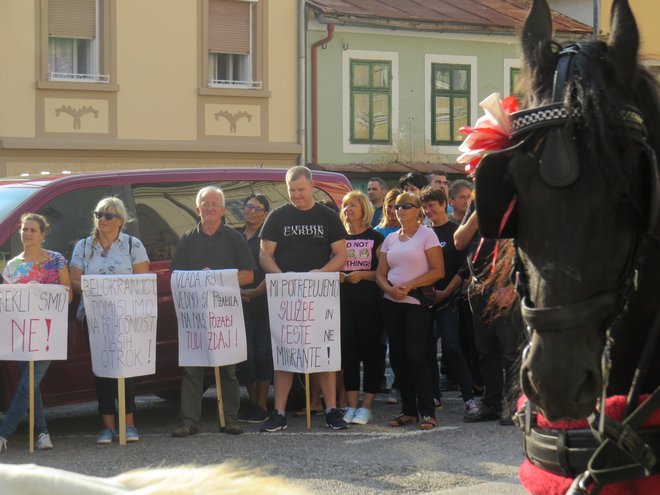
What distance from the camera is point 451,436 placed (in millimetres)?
8883

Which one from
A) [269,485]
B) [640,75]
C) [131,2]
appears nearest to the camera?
[269,485]

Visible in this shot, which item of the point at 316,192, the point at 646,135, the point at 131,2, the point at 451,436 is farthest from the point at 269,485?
the point at 131,2

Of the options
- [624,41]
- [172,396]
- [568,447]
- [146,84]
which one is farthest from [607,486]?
[146,84]

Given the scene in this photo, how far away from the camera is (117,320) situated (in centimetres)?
885

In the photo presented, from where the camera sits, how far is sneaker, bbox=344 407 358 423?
31.2 feet

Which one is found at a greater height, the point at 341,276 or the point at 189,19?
the point at 189,19

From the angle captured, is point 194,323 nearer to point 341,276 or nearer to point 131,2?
point 341,276

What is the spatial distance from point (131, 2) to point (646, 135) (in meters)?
21.3

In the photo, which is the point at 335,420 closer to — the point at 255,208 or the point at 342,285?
the point at 342,285

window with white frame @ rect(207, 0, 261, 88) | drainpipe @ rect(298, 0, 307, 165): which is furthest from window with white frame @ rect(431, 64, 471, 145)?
window with white frame @ rect(207, 0, 261, 88)

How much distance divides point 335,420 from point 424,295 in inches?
48.7

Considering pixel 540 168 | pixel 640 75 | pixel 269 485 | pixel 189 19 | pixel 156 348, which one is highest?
pixel 189 19

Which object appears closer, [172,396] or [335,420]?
[335,420]

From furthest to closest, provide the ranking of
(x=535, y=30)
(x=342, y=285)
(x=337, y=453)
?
1. (x=342, y=285)
2. (x=337, y=453)
3. (x=535, y=30)
